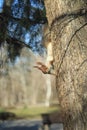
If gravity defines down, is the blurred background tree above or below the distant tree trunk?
above

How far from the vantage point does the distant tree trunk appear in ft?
13.0

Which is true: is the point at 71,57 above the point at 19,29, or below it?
below

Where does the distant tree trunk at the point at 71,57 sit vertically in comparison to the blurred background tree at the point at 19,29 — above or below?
below

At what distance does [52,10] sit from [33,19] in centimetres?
260

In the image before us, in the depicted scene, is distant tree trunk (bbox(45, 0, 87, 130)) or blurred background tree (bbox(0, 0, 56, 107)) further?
blurred background tree (bbox(0, 0, 56, 107))

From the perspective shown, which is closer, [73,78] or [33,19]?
[73,78]

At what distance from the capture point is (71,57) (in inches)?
160

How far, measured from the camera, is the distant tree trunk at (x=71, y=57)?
3975mm

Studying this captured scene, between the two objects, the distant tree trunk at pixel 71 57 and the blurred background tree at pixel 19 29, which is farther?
Result: the blurred background tree at pixel 19 29

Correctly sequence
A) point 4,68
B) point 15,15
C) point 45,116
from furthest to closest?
1. point 45,116
2. point 4,68
3. point 15,15

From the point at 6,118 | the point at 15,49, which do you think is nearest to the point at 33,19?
the point at 15,49

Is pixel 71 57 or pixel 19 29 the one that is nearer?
pixel 71 57

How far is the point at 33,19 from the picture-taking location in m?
6.89

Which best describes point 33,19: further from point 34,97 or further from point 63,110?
point 34,97
